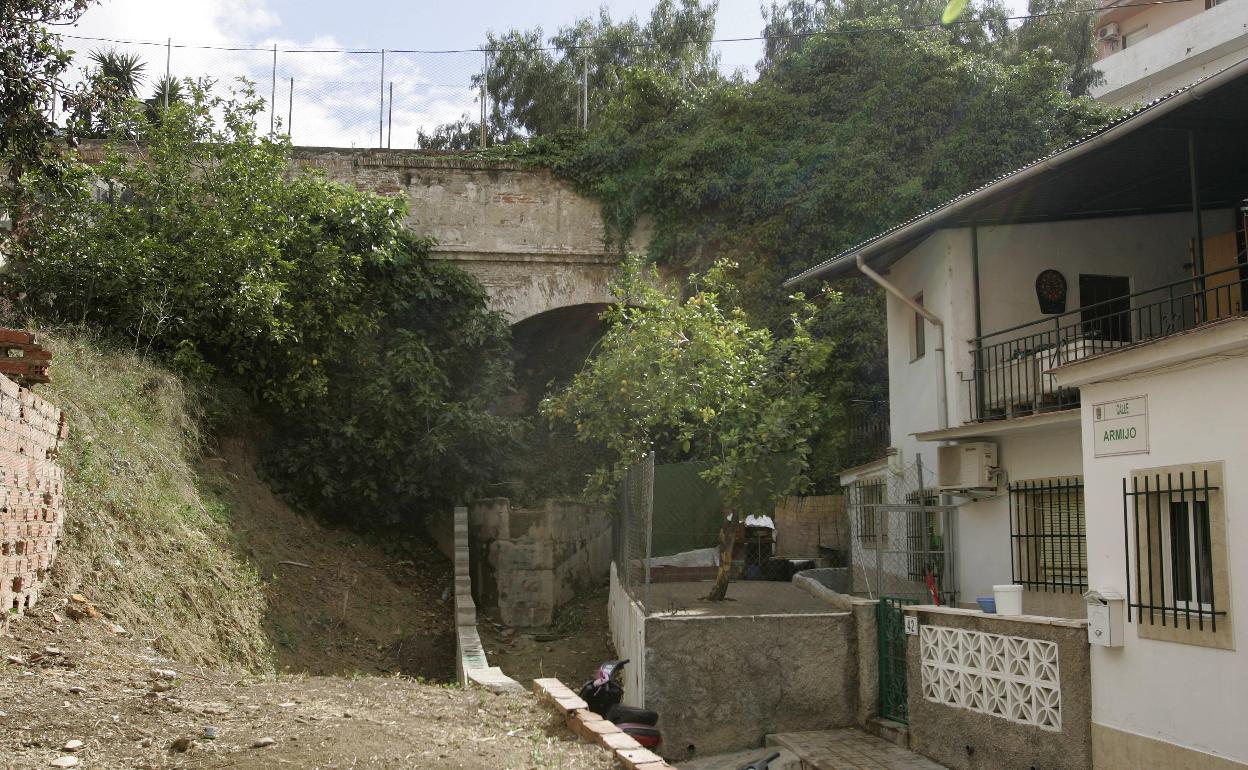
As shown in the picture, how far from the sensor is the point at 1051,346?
11188mm

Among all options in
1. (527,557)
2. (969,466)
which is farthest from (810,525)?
(969,466)

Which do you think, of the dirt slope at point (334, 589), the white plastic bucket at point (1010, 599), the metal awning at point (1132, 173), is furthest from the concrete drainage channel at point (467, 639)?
A: the metal awning at point (1132, 173)

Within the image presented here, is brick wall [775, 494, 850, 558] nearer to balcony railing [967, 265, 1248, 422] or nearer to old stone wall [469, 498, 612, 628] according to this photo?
old stone wall [469, 498, 612, 628]

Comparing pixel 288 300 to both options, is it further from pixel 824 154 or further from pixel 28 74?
pixel 824 154

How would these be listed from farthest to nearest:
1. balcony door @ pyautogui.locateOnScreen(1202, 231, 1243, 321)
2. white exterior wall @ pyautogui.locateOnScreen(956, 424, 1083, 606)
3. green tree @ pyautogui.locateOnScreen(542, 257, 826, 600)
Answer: green tree @ pyautogui.locateOnScreen(542, 257, 826, 600) < balcony door @ pyautogui.locateOnScreen(1202, 231, 1243, 321) < white exterior wall @ pyautogui.locateOnScreen(956, 424, 1083, 606)

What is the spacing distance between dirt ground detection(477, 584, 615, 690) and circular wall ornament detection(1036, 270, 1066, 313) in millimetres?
7044

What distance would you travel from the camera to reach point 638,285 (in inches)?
699

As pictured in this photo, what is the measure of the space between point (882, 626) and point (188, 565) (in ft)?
23.3

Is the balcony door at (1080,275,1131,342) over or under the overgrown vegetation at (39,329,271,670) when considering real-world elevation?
over

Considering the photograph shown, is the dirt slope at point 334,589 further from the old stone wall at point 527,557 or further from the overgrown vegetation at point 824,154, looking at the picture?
the overgrown vegetation at point 824,154


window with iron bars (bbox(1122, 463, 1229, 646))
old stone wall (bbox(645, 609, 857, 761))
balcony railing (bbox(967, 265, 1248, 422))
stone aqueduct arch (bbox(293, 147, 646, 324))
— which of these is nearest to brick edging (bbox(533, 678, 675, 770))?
old stone wall (bbox(645, 609, 857, 761))

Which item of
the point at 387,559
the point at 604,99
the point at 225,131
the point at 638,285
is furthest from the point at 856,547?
the point at 604,99

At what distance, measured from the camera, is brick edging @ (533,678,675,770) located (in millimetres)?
5480

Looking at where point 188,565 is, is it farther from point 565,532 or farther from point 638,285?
point 638,285
